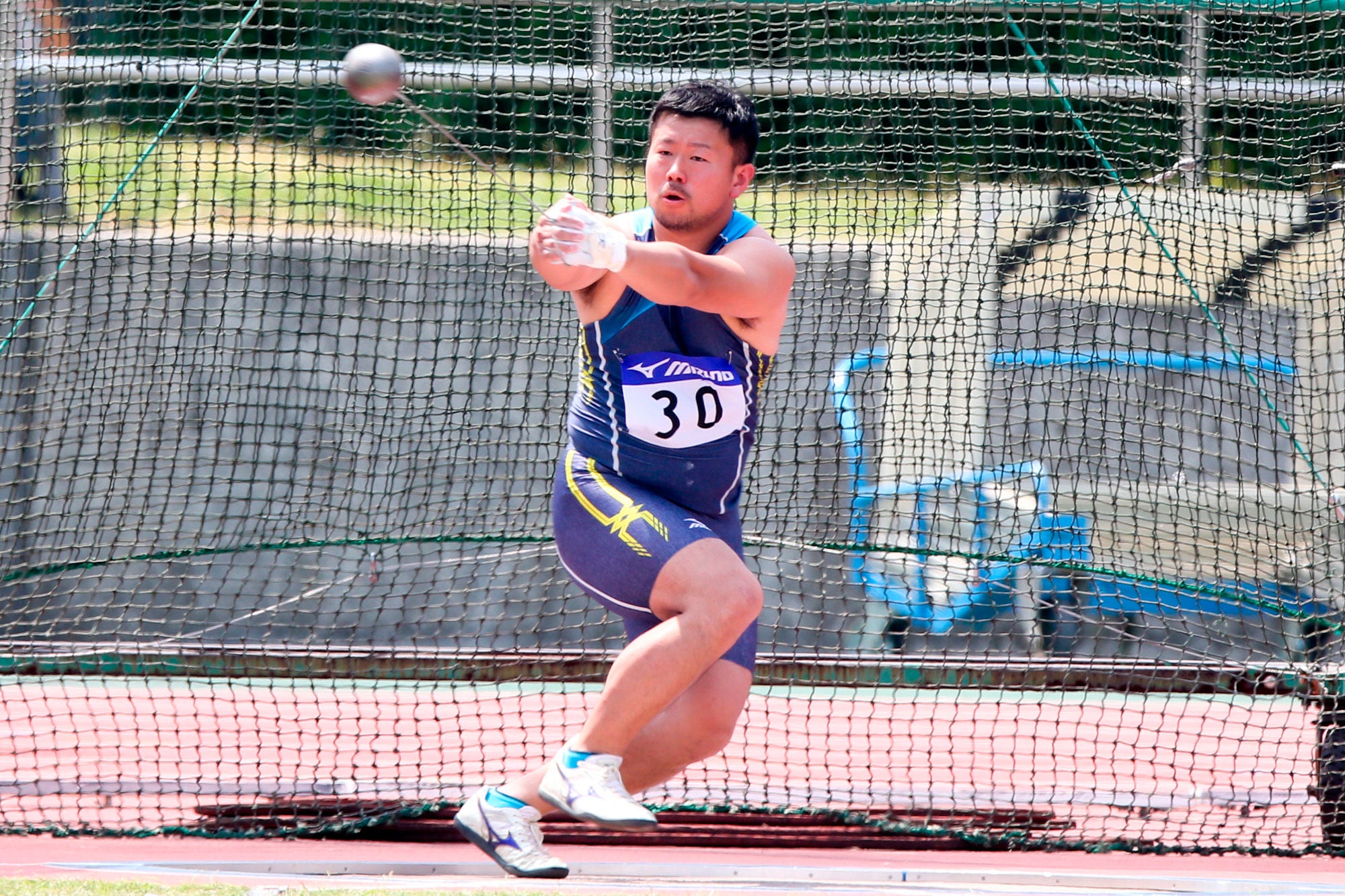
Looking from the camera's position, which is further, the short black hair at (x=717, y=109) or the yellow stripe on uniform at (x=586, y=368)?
the yellow stripe on uniform at (x=586, y=368)

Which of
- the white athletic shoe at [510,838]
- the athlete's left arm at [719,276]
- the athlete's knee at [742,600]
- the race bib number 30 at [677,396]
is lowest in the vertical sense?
the white athletic shoe at [510,838]

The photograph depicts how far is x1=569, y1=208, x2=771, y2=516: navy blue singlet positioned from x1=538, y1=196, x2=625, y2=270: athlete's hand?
36 centimetres

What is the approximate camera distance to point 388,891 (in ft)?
11.5

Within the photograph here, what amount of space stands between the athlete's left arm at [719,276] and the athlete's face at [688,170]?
0.12 meters

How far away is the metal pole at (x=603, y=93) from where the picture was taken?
5430 millimetres

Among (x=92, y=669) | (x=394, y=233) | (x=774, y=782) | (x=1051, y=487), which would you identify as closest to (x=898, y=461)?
(x=1051, y=487)

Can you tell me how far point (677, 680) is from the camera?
2771 mm

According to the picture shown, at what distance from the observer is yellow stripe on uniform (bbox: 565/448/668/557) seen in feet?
9.48

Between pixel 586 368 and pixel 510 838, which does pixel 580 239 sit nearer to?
pixel 586 368

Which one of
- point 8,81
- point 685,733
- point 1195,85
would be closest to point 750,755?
point 685,733

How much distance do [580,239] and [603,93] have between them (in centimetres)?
353

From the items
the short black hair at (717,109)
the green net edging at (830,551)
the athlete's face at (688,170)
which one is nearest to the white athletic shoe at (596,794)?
the athlete's face at (688,170)

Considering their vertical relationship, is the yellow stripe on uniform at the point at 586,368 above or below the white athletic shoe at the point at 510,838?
above

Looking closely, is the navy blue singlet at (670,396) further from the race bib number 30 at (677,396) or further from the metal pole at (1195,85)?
the metal pole at (1195,85)
